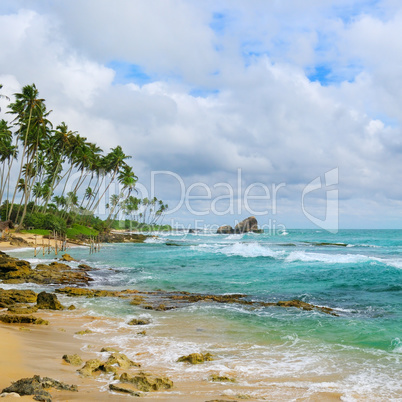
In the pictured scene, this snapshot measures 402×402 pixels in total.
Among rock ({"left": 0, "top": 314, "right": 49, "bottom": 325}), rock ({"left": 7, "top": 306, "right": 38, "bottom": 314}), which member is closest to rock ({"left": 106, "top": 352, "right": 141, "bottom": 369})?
rock ({"left": 0, "top": 314, "right": 49, "bottom": 325})

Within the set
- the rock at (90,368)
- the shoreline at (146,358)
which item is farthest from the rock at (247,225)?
the rock at (90,368)

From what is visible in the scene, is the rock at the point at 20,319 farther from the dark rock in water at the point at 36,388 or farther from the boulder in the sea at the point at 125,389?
the boulder in the sea at the point at 125,389

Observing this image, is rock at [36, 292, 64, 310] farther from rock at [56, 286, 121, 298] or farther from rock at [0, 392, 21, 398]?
rock at [0, 392, 21, 398]

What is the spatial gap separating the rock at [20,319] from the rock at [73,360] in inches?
157

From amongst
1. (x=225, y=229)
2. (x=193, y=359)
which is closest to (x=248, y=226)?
(x=225, y=229)

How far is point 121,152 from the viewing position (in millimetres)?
64875

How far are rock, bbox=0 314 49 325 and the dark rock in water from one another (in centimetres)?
587

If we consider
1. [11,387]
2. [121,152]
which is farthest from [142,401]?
[121,152]

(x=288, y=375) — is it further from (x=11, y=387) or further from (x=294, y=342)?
(x=11, y=387)

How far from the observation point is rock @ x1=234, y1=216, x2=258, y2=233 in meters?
136

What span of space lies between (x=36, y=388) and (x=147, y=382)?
1862 mm

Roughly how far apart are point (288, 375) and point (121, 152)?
6088 cm

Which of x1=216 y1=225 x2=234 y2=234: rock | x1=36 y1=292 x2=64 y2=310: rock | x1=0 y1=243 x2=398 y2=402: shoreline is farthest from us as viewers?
x1=216 y1=225 x2=234 y2=234: rock

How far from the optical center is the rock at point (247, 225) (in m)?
136
